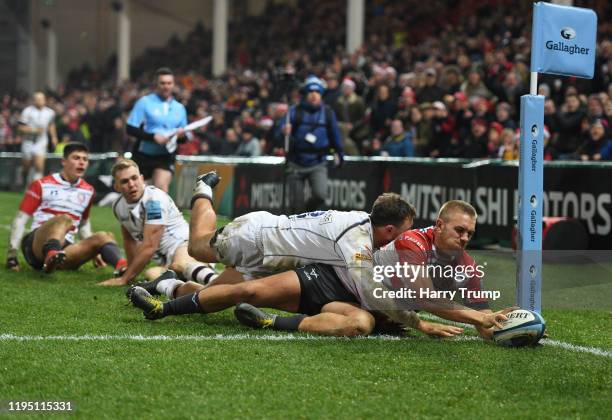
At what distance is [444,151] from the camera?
1669cm

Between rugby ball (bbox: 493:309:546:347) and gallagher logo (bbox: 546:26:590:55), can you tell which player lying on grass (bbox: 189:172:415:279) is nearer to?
rugby ball (bbox: 493:309:546:347)

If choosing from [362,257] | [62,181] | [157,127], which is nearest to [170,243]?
[62,181]

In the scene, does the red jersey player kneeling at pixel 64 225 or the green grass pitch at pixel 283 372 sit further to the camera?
the red jersey player kneeling at pixel 64 225

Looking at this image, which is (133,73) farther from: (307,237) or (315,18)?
(307,237)

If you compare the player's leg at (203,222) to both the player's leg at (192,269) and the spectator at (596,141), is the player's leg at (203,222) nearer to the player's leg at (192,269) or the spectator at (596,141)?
the player's leg at (192,269)

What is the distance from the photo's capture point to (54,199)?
10.2 metres

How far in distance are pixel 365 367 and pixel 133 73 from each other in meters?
40.6

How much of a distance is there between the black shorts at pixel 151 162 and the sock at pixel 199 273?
11.7 ft

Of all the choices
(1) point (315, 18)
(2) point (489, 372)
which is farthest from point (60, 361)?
(1) point (315, 18)

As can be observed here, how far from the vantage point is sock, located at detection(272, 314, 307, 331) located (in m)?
6.64

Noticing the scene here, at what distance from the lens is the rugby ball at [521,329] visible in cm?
614

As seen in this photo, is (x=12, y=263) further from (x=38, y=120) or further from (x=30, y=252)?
(x=38, y=120)

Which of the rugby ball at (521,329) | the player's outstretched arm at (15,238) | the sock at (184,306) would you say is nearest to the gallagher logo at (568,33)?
the rugby ball at (521,329)

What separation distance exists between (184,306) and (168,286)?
83 centimetres
